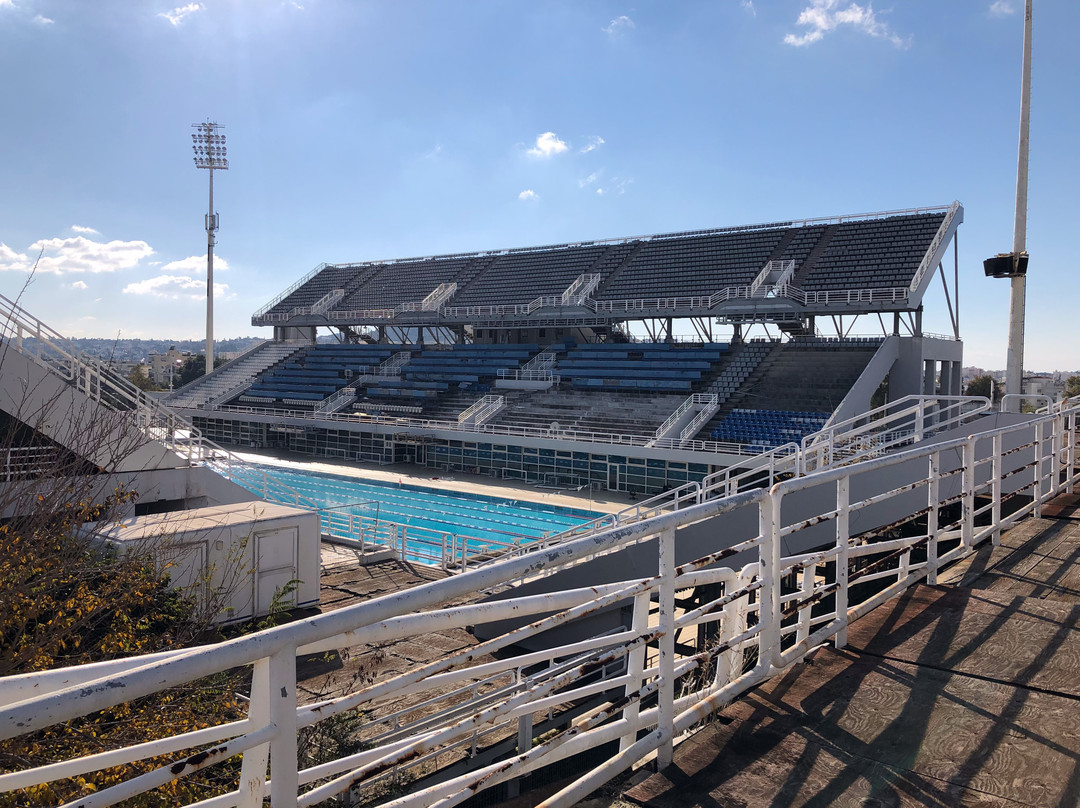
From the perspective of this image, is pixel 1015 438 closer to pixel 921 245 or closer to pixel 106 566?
pixel 106 566

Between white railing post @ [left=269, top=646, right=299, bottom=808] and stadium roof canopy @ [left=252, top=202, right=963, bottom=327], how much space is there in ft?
98.8

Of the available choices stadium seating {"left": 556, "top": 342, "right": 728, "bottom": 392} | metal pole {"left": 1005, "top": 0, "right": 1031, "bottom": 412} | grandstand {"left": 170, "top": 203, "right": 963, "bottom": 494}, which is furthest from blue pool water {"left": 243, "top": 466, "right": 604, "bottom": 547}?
metal pole {"left": 1005, "top": 0, "right": 1031, "bottom": 412}

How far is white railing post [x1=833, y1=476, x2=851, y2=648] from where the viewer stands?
370 cm

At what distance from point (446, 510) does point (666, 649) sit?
71.5 ft

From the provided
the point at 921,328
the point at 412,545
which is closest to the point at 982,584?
the point at 412,545

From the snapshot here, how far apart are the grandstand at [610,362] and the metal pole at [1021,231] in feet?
33.0

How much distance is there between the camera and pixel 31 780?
1552mm

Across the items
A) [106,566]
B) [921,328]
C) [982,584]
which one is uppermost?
[921,328]

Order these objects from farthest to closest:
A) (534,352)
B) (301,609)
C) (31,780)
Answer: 1. (534,352)
2. (301,609)
3. (31,780)

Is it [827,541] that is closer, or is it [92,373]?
[92,373]

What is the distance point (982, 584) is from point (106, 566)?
6.99m

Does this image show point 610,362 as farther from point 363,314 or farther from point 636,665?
point 636,665

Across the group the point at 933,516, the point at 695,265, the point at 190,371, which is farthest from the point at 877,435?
the point at 190,371

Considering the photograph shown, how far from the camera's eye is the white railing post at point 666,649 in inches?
105
